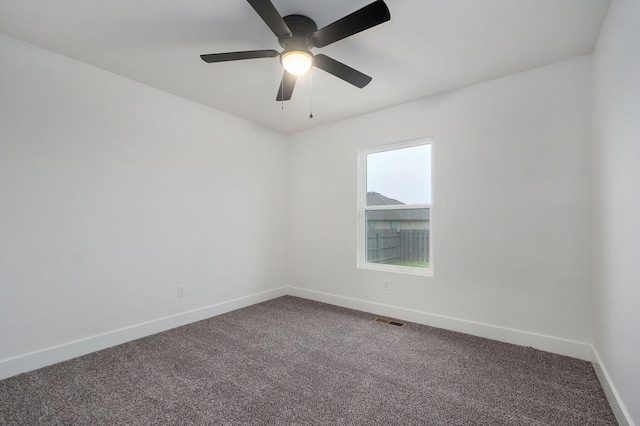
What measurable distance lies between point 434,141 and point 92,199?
3395 millimetres

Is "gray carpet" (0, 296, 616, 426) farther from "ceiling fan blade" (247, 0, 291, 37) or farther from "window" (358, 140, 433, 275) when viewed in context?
"ceiling fan blade" (247, 0, 291, 37)

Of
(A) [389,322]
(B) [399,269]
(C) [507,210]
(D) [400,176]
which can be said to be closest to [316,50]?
(D) [400,176]

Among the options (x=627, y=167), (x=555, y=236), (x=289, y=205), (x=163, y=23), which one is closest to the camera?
(x=627, y=167)

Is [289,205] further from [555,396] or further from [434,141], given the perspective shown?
[555,396]

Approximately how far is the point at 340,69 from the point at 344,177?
1882 millimetres

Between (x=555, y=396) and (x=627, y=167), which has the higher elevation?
(x=627, y=167)

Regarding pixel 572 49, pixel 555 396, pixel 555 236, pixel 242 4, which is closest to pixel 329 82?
pixel 242 4

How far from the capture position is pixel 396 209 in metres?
3.65

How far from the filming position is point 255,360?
7.97ft

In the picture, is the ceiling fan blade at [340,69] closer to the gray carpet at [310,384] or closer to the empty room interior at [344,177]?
the empty room interior at [344,177]

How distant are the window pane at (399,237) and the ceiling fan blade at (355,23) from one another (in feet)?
7.17

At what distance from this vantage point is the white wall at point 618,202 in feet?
4.86

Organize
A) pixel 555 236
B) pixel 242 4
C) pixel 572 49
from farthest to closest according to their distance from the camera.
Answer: pixel 555 236
pixel 572 49
pixel 242 4

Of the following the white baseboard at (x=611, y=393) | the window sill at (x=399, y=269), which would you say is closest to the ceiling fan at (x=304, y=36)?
the window sill at (x=399, y=269)
